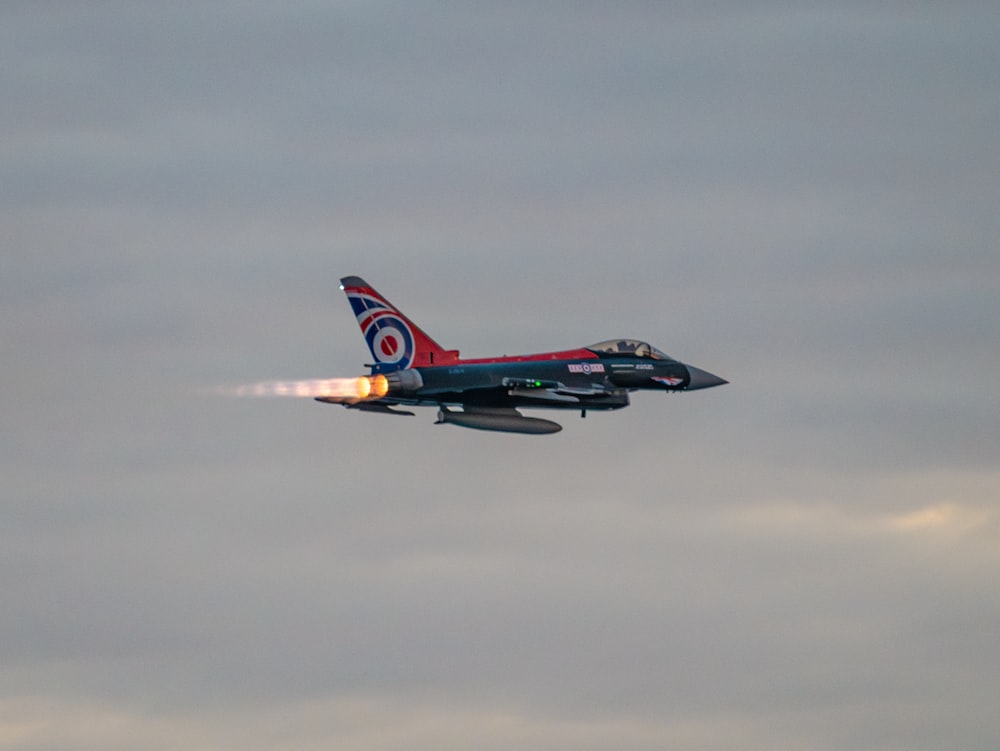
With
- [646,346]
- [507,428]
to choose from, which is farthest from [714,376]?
[507,428]

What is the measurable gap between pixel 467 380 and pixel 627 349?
1074 cm

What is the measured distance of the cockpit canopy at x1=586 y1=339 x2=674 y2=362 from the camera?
5231 inches

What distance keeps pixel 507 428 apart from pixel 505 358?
3390 mm

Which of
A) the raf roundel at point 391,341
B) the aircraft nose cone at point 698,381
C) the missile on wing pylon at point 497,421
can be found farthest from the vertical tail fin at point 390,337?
the aircraft nose cone at point 698,381

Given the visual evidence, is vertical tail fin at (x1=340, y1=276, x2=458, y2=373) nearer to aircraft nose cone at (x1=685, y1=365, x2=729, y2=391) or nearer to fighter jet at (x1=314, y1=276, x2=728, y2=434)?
fighter jet at (x1=314, y1=276, x2=728, y2=434)

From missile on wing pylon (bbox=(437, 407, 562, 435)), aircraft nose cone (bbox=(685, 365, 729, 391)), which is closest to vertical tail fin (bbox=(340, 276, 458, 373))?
missile on wing pylon (bbox=(437, 407, 562, 435))

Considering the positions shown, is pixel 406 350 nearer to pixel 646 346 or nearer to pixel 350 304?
pixel 350 304

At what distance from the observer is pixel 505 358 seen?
12812 cm

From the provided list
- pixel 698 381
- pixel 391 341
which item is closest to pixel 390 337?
pixel 391 341

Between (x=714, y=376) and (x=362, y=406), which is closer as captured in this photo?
(x=362, y=406)

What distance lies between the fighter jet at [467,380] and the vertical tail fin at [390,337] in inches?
1.9

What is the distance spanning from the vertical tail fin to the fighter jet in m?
0.05

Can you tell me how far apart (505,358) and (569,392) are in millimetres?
3565

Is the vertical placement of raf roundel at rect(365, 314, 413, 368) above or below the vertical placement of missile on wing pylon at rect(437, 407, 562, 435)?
above
